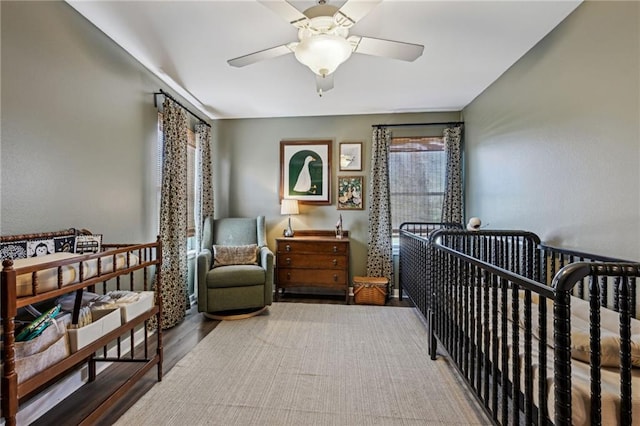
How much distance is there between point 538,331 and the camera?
110cm

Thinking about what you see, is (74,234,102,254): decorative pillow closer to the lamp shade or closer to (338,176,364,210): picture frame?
the lamp shade

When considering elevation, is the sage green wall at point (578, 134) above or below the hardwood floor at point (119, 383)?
above

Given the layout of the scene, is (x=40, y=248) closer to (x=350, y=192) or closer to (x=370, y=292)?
(x=370, y=292)

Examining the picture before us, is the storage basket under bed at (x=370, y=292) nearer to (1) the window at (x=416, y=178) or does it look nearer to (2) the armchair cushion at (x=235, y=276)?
(1) the window at (x=416, y=178)

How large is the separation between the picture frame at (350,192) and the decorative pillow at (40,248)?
3.10m

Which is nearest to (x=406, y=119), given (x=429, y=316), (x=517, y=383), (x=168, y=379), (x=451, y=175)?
(x=451, y=175)

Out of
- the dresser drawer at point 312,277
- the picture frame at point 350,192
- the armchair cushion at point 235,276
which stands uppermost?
the picture frame at point 350,192

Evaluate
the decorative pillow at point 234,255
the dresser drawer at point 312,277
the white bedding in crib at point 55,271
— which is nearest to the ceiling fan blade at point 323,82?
the white bedding in crib at point 55,271

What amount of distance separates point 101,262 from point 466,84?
3.51 m

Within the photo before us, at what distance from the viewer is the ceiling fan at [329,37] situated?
1.52 meters

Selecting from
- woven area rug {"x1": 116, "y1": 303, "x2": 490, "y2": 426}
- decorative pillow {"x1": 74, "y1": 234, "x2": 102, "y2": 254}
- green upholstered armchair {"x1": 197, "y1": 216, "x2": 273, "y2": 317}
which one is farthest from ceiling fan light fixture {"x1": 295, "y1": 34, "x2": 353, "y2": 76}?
green upholstered armchair {"x1": 197, "y1": 216, "x2": 273, "y2": 317}

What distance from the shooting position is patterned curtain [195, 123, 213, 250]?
3797 mm

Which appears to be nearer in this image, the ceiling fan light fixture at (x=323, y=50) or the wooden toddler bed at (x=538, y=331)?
the wooden toddler bed at (x=538, y=331)

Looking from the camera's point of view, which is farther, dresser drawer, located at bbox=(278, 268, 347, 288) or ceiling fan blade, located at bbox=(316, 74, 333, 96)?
dresser drawer, located at bbox=(278, 268, 347, 288)
